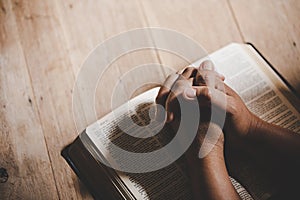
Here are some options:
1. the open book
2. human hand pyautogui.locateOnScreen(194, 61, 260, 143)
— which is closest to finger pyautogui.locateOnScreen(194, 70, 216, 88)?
human hand pyautogui.locateOnScreen(194, 61, 260, 143)

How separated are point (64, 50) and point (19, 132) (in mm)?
234

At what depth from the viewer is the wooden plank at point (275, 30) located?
94 cm

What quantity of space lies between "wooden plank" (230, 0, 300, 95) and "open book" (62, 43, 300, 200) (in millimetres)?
62

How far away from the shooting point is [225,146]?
0.75 meters

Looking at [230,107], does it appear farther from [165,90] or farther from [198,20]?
[198,20]

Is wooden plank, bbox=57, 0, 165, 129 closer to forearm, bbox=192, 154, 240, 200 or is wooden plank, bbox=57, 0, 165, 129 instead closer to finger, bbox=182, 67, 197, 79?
finger, bbox=182, 67, 197, 79

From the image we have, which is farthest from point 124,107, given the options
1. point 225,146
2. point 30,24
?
point 30,24

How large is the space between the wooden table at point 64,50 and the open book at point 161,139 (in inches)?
2.3

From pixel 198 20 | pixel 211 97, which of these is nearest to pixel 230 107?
pixel 211 97

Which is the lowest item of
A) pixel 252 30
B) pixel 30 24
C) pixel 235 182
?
pixel 235 182

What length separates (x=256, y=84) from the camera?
0.86 m

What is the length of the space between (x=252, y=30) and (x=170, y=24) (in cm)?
22

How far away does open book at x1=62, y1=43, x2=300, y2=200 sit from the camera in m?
0.72

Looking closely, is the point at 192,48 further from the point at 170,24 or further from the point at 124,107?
the point at 124,107
